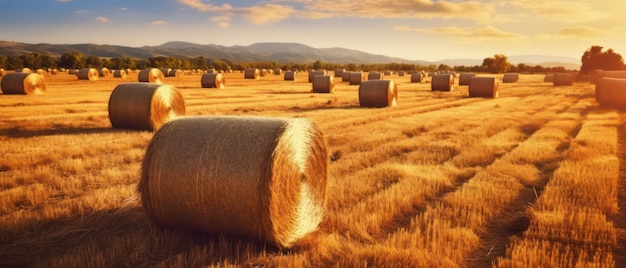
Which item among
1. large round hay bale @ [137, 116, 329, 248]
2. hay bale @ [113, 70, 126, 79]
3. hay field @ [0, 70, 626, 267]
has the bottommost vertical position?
hay field @ [0, 70, 626, 267]

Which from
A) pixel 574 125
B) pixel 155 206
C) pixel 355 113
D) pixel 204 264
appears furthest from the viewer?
pixel 355 113

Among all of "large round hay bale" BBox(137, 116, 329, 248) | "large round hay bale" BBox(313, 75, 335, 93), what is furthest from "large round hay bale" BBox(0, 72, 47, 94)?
"large round hay bale" BBox(137, 116, 329, 248)

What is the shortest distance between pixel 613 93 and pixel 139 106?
22208 millimetres

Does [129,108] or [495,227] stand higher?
[129,108]

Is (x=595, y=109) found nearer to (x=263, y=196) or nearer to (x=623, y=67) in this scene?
(x=263, y=196)

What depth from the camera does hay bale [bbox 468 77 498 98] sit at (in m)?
29.5

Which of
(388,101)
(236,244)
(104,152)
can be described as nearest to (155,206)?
(236,244)

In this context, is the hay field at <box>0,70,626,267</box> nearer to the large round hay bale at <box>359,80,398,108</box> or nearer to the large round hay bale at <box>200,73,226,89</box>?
the large round hay bale at <box>359,80,398,108</box>

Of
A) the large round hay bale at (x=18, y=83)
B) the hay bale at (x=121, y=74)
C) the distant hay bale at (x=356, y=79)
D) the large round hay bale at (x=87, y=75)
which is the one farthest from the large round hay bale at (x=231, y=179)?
the hay bale at (x=121, y=74)

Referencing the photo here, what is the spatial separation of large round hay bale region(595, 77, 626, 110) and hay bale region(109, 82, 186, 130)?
2124cm

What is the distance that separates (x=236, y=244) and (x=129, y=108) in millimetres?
9999

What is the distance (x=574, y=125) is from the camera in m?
16.4

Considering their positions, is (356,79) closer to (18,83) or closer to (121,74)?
(121,74)

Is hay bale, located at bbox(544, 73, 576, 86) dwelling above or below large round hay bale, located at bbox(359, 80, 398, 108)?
above
